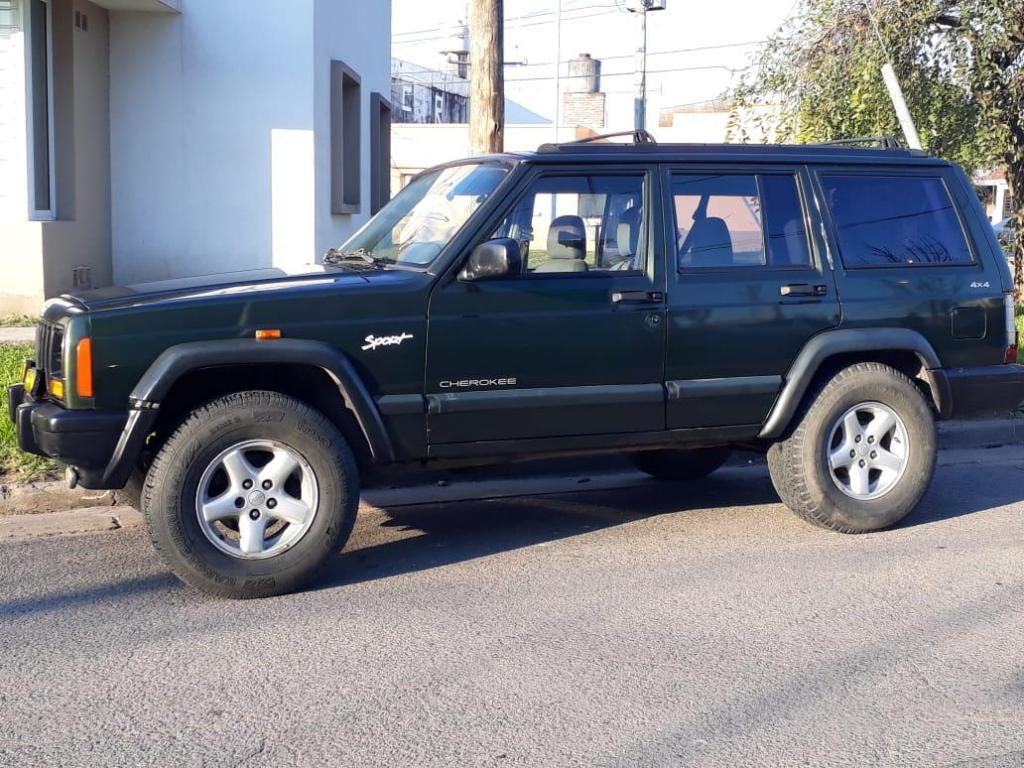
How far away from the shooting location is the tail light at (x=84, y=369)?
485 centimetres

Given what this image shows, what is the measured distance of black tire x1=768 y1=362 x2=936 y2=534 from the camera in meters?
6.08

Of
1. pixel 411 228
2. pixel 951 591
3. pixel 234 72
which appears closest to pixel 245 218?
pixel 234 72

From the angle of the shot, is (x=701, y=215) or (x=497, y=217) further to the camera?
(x=701, y=215)

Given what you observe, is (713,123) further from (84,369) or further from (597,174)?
(84,369)

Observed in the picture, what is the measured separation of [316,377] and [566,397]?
3.76 ft

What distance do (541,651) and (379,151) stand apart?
1499 cm

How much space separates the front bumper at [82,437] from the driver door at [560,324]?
135 cm

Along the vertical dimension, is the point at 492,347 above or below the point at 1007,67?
below

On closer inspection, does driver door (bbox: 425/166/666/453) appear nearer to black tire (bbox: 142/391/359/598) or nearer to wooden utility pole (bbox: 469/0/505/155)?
black tire (bbox: 142/391/359/598)

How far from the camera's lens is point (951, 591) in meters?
5.32

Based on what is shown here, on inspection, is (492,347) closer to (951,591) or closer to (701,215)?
(701,215)

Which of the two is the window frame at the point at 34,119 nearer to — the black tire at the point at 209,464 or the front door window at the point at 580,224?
the front door window at the point at 580,224

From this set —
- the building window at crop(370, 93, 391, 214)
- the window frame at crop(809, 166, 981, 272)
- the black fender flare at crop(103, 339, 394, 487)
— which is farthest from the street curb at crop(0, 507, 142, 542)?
the building window at crop(370, 93, 391, 214)

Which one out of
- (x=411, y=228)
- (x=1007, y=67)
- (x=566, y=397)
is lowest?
(x=566, y=397)
